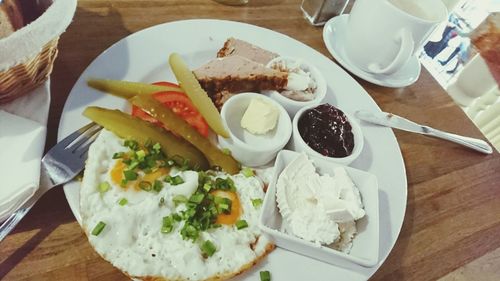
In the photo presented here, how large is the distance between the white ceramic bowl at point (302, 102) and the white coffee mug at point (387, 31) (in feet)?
1.11

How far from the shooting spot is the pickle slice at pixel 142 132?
1509 mm

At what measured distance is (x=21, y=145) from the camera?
4.38 feet

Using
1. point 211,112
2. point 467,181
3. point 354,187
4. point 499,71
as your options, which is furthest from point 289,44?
point 499,71

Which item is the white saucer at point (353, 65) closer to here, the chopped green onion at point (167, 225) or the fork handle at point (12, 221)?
the chopped green onion at point (167, 225)

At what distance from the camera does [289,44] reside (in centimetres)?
217

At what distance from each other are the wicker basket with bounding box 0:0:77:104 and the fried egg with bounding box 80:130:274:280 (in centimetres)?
30

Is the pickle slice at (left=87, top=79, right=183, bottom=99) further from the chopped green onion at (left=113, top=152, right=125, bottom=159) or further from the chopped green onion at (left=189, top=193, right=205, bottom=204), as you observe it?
the chopped green onion at (left=189, top=193, right=205, bottom=204)

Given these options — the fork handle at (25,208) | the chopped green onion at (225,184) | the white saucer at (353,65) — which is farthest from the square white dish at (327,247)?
the white saucer at (353,65)

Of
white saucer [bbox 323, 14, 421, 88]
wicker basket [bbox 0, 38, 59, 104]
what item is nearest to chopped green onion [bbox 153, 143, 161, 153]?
wicker basket [bbox 0, 38, 59, 104]

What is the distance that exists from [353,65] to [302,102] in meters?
0.52

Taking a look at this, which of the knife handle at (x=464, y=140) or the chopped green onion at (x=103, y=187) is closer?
the chopped green onion at (x=103, y=187)

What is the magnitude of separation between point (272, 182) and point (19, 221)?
81 centimetres

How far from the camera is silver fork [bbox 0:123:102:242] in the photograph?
1288 millimetres

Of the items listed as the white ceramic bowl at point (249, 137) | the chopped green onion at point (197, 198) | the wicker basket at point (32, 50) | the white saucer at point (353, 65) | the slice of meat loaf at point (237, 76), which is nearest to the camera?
the wicker basket at point (32, 50)
